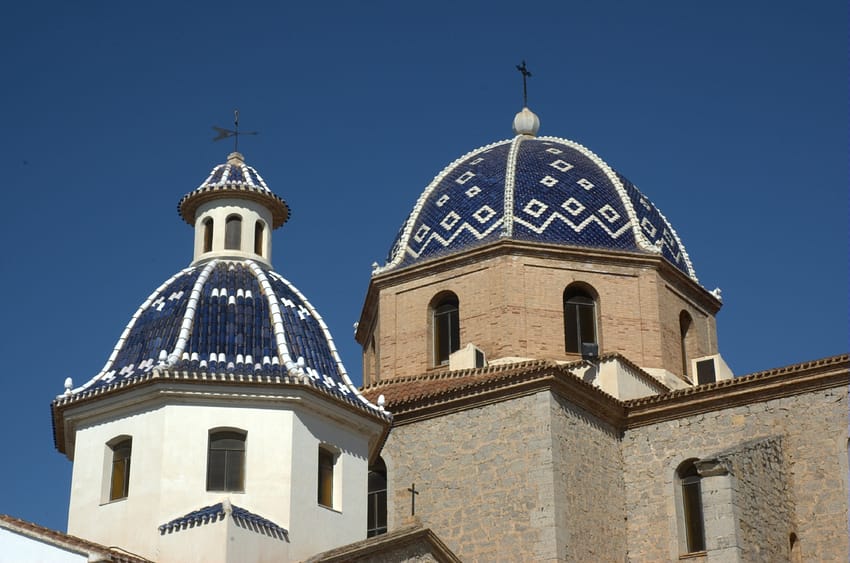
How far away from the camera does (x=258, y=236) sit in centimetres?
1727

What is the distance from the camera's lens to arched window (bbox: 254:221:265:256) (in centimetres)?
1717

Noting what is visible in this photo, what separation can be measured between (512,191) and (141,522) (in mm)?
11311

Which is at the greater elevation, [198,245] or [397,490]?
[198,245]

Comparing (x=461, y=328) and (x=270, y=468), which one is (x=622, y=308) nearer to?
(x=461, y=328)

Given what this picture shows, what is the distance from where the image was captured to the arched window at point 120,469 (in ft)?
48.5

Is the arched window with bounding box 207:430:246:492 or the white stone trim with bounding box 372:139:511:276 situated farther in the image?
the white stone trim with bounding box 372:139:511:276

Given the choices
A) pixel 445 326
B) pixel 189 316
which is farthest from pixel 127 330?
pixel 445 326

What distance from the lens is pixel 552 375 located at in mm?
18719

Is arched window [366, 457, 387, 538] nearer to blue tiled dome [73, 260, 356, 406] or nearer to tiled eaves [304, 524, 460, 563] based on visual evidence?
blue tiled dome [73, 260, 356, 406]

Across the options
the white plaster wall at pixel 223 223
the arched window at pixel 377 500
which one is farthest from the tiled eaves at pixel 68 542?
the arched window at pixel 377 500

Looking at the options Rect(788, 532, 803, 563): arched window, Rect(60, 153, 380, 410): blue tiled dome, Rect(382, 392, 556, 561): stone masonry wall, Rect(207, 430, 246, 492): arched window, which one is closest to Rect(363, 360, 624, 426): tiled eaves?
Rect(382, 392, 556, 561): stone masonry wall

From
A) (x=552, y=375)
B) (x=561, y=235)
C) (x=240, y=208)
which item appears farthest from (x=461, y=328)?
(x=240, y=208)

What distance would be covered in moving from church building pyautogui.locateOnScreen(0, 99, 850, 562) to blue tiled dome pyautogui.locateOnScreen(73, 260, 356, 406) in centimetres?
4

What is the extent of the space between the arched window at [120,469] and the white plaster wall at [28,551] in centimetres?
144
